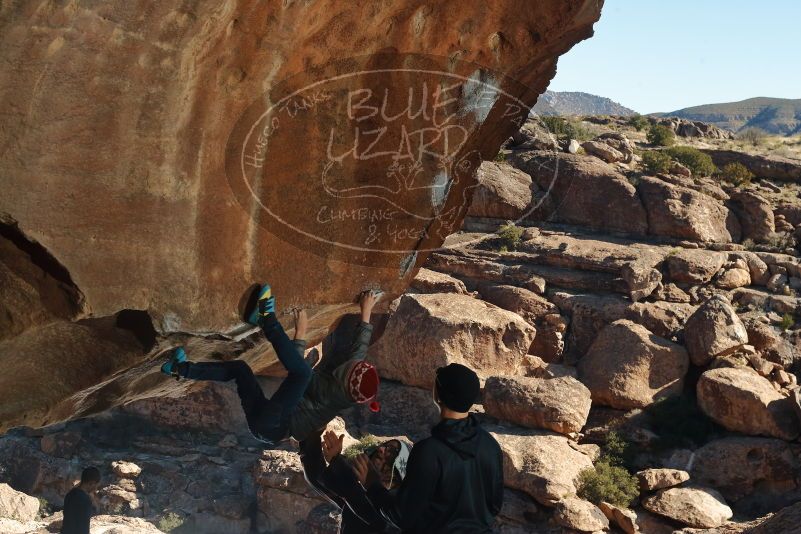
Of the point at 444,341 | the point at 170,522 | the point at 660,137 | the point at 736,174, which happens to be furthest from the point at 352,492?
the point at 660,137

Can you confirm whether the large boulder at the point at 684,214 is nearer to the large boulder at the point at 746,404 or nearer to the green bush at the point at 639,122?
the large boulder at the point at 746,404

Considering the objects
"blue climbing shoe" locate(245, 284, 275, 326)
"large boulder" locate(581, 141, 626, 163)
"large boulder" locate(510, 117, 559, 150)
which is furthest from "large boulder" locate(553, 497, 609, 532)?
"large boulder" locate(581, 141, 626, 163)

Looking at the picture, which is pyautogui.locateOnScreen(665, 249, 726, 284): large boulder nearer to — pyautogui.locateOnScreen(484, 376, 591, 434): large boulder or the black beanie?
pyautogui.locateOnScreen(484, 376, 591, 434): large boulder

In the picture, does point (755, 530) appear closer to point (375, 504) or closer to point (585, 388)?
point (375, 504)

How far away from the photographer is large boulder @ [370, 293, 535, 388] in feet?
Answer: 65.6

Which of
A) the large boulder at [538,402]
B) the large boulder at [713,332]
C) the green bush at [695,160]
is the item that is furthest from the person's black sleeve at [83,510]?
the green bush at [695,160]

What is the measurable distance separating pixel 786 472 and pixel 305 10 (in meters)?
16.0

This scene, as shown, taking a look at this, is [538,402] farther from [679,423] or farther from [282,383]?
[282,383]

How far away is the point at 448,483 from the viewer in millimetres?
3611

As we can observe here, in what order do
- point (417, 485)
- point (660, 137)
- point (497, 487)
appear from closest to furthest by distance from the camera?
point (417, 485) → point (497, 487) → point (660, 137)

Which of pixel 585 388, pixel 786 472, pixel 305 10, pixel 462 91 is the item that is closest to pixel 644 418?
pixel 585 388

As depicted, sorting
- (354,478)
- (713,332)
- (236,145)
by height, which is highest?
(236,145)

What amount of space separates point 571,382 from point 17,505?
11396 millimetres

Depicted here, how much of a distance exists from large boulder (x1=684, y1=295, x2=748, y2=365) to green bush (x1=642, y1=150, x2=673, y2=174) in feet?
23.6
